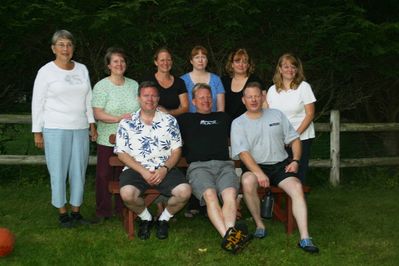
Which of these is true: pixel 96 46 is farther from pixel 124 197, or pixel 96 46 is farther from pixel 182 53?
pixel 124 197

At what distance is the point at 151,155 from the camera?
17.7ft

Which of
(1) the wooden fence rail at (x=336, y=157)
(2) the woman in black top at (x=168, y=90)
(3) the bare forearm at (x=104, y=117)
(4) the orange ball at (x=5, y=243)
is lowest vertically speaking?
(4) the orange ball at (x=5, y=243)

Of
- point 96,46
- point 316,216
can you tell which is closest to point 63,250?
point 316,216

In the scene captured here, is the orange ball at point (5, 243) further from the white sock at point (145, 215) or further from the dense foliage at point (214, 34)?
the dense foliage at point (214, 34)

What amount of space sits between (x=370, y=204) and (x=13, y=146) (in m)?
6.04

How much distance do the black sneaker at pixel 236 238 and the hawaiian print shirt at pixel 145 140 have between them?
1.04 m

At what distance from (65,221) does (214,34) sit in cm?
341

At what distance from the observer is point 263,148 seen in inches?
216

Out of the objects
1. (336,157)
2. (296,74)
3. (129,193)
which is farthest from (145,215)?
(336,157)

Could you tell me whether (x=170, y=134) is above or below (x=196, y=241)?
above

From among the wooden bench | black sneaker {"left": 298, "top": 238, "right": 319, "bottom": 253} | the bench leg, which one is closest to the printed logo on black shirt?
the wooden bench

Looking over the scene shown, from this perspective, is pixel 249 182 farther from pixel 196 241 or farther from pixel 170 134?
pixel 170 134

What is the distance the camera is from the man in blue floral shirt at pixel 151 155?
5285mm

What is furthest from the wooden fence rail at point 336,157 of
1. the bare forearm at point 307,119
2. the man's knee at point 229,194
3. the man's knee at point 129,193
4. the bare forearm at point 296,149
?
the man's knee at point 229,194
